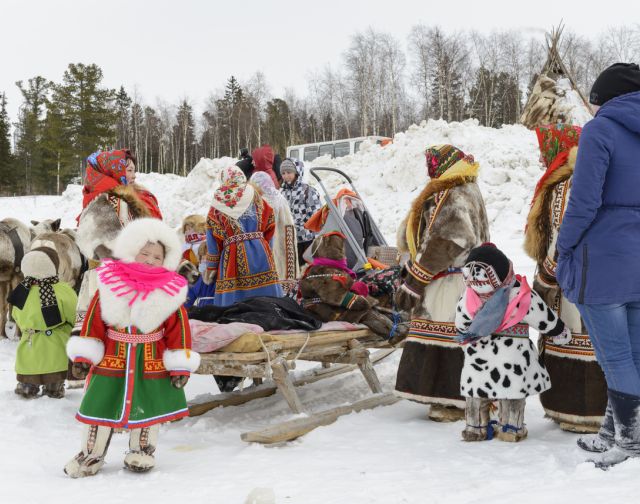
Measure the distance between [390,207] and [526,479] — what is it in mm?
15997

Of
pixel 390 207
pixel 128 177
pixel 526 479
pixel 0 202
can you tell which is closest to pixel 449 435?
pixel 526 479

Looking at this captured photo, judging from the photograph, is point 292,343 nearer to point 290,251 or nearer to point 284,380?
point 284,380

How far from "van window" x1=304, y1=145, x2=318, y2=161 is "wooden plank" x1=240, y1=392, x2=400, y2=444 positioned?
21961 mm

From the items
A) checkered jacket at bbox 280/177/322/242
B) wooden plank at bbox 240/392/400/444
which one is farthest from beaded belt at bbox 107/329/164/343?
checkered jacket at bbox 280/177/322/242

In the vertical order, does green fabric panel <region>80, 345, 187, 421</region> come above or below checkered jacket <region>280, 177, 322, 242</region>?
below

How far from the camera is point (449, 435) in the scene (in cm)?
402

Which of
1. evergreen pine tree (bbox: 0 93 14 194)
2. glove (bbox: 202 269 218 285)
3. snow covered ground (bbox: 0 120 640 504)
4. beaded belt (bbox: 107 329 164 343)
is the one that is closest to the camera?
snow covered ground (bbox: 0 120 640 504)

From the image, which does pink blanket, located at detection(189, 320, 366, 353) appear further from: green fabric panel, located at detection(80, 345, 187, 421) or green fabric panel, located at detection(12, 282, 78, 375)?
green fabric panel, located at detection(12, 282, 78, 375)

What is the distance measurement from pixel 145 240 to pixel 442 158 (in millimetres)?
2078

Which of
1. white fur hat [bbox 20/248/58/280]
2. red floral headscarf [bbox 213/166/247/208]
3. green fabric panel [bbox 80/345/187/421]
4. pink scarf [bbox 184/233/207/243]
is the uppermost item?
red floral headscarf [bbox 213/166/247/208]

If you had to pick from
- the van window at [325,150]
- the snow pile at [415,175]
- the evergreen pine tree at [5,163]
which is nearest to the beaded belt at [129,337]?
the snow pile at [415,175]

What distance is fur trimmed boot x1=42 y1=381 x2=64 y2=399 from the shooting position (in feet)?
17.7

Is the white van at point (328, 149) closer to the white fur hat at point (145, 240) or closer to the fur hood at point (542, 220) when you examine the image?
the fur hood at point (542, 220)

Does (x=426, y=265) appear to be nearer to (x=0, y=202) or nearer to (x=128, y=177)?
(x=128, y=177)
